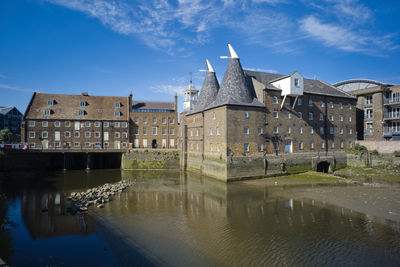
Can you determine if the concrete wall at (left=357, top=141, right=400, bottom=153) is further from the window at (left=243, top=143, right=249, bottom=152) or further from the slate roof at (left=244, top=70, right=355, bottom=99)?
the window at (left=243, top=143, right=249, bottom=152)

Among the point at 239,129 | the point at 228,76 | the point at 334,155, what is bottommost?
the point at 334,155

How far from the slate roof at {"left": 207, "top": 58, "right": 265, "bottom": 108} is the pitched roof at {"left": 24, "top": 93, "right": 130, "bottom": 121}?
954 inches

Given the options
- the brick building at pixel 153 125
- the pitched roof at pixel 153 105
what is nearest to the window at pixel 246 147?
the brick building at pixel 153 125

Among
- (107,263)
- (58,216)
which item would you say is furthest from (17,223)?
(107,263)

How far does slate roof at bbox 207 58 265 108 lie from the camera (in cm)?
3091

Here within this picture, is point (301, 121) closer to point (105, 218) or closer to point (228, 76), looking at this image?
point (228, 76)

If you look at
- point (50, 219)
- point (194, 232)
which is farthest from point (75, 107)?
point (194, 232)

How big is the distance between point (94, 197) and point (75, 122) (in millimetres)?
28274

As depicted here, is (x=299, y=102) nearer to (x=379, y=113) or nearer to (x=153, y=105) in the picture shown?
(x=379, y=113)

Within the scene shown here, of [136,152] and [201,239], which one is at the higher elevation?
[136,152]

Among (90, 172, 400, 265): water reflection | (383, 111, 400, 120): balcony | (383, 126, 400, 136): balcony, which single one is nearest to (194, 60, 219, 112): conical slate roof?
(90, 172, 400, 265): water reflection

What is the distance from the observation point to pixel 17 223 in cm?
1611

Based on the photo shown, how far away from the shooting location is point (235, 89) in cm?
3156

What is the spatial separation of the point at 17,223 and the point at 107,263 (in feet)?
31.4
